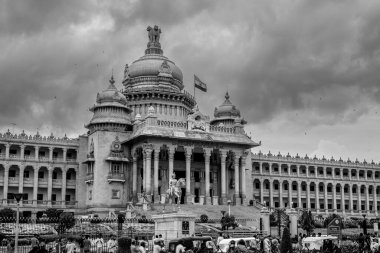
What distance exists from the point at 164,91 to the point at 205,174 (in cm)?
1477

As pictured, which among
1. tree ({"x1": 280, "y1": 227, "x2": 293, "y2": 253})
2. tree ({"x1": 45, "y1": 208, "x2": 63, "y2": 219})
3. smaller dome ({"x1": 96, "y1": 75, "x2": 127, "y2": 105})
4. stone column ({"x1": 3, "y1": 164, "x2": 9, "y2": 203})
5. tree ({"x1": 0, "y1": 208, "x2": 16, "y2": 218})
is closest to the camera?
tree ({"x1": 280, "y1": 227, "x2": 293, "y2": 253})

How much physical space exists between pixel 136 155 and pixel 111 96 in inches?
348

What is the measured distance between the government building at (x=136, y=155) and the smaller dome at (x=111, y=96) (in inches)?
5.7

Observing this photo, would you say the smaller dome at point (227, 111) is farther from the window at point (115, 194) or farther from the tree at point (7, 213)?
the tree at point (7, 213)

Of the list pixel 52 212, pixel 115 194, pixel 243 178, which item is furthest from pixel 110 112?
pixel 243 178

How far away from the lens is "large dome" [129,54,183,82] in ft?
277

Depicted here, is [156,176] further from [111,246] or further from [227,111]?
[111,246]

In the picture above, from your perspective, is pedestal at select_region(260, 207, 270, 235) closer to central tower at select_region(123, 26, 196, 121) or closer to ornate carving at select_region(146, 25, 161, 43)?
central tower at select_region(123, 26, 196, 121)

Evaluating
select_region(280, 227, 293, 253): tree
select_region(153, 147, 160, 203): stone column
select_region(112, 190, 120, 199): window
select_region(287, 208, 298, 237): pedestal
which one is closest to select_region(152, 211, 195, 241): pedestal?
select_region(280, 227, 293, 253): tree

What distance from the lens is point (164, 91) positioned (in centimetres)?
8169

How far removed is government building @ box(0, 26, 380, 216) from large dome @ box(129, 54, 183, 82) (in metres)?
0.16

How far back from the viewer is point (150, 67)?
8475cm

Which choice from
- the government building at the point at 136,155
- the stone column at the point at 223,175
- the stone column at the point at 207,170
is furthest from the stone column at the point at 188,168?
the stone column at the point at 223,175

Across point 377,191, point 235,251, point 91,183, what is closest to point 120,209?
point 91,183
